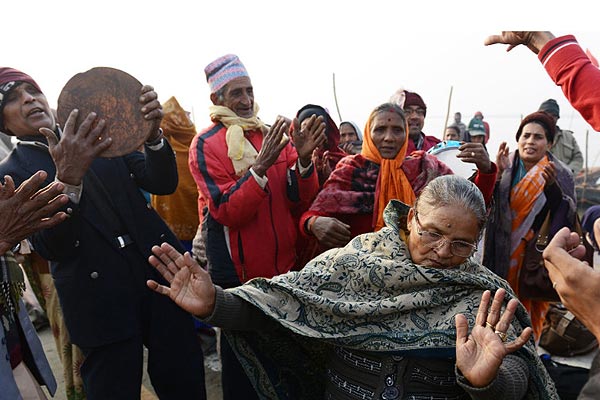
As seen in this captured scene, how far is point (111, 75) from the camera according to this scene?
89.0 inches

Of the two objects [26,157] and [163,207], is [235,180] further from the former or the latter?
[163,207]

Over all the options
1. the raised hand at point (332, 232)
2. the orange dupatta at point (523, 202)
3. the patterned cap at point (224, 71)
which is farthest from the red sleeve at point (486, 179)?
the patterned cap at point (224, 71)

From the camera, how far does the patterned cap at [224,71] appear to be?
128 inches

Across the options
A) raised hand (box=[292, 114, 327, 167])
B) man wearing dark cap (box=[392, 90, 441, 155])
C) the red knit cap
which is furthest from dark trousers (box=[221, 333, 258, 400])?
A: man wearing dark cap (box=[392, 90, 441, 155])

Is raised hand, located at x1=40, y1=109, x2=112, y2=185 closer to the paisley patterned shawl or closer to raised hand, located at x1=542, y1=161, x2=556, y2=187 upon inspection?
the paisley patterned shawl

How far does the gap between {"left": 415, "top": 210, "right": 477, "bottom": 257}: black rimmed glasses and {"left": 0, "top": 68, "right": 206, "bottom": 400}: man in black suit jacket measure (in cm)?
135

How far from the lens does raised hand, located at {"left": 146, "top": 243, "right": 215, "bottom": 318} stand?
1.84 m

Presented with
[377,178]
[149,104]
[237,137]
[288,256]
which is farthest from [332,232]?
[149,104]

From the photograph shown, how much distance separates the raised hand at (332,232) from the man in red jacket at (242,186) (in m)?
0.28

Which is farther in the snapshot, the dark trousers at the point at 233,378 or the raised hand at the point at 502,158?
the raised hand at the point at 502,158

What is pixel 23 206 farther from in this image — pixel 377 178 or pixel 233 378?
pixel 377 178

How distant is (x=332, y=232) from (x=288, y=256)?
1.30ft

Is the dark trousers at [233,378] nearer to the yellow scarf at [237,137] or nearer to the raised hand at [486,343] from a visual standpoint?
the yellow scarf at [237,137]

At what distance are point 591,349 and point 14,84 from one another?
484 cm
